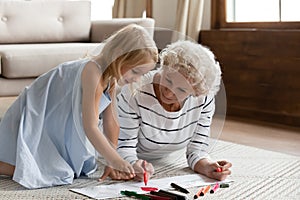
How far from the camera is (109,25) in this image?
2.87 metres

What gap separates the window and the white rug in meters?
1.09

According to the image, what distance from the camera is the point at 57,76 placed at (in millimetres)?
1640

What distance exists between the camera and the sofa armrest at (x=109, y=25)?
271 centimetres

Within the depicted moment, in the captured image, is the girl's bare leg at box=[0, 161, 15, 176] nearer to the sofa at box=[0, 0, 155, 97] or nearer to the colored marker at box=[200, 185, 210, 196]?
the colored marker at box=[200, 185, 210, 196]

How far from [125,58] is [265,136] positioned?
1.20 meters

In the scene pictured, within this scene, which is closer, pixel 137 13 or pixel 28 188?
pixel 28 188

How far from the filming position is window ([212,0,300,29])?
2.77 meters

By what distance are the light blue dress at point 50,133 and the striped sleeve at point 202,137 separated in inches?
12.4

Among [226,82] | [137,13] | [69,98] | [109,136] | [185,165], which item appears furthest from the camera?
[137,13]

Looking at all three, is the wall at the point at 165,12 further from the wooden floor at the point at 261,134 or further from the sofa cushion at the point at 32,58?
the sofa cushion at the point at 32,58

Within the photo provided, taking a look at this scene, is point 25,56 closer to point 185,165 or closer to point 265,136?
point 185,165

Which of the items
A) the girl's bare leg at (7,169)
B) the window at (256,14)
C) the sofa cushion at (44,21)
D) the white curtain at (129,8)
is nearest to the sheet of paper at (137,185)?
the girl's bare leg at (7,169)

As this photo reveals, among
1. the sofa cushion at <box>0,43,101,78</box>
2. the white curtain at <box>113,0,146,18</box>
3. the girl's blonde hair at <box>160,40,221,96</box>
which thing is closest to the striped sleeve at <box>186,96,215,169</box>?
the girl's blonde hair at <box>160,40,221,96</box>

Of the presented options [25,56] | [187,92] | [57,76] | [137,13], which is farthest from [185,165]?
[137,13]
